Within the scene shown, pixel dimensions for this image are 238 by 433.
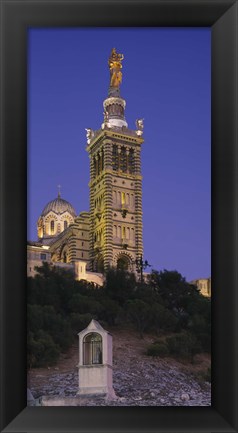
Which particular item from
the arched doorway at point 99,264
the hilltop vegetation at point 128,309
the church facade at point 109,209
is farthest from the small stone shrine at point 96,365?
the arched doorway at point 99,264

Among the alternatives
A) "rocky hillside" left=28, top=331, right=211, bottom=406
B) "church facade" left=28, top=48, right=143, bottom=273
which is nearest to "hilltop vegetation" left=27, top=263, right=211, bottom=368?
"rocky hillside" left=28, top=331, right=211, bottom=406

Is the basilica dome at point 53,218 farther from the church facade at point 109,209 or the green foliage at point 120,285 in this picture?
the green foliage at point 120,285

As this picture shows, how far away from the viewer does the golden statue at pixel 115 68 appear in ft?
17.9

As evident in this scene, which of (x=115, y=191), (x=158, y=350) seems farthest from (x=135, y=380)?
(x=115, y=191)

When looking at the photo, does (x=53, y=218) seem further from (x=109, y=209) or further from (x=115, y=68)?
(x=115, y=68)

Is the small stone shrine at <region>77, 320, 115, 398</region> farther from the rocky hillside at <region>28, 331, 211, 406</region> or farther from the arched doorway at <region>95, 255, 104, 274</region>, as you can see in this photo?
the arched doorway at <region>95, 255, 104, 274</region>

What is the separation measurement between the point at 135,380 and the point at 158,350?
107 centimetres

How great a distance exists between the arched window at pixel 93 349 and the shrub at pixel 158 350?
2464 mm

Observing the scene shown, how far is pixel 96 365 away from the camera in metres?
4.52

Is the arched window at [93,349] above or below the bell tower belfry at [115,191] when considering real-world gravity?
below

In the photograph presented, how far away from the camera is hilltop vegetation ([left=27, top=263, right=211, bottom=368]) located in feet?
19.7
